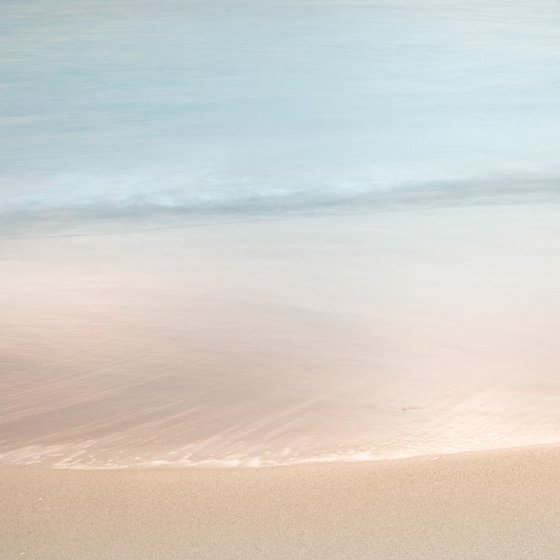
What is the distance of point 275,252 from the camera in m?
2.86

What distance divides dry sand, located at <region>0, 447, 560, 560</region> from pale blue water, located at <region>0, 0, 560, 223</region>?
201 cm

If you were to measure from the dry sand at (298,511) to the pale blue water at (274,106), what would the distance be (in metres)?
2.01

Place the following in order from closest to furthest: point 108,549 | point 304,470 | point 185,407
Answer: point 108,549 < point 304,470 < point 185,407

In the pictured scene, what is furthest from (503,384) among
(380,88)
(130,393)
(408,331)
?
(380,88)

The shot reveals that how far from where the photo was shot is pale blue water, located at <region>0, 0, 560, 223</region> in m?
3.76

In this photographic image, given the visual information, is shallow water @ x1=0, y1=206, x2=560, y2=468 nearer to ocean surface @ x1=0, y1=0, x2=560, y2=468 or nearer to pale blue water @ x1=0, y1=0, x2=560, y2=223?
ocean surface @ x1=0, y1=0, x2=560, y2=468

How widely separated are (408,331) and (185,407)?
580 millimetres

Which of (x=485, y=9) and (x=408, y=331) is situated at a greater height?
(x=485, y=9)

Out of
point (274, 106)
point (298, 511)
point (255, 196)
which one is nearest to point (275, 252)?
point (255, 196)

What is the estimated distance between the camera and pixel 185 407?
5.93ft

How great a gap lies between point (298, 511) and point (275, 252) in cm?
153

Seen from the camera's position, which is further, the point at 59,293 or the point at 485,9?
the point at 485,9

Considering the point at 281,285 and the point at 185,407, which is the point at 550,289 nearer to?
the point at 281,285

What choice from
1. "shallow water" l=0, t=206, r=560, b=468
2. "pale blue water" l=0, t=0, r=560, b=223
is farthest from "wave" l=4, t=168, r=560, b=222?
"shallow water" l=0, t=206, r=560, b=468
